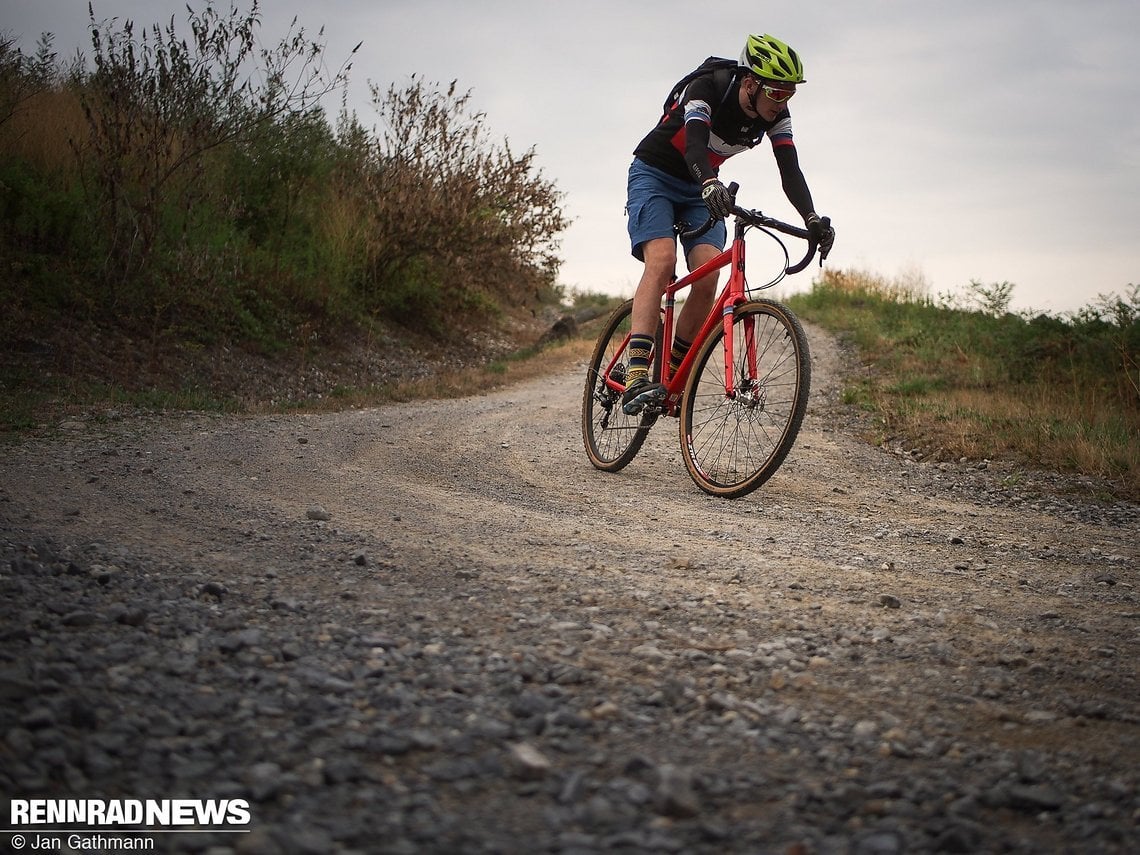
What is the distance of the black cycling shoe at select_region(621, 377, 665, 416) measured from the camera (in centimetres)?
A: 550

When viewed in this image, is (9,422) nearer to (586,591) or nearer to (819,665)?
(586,591)

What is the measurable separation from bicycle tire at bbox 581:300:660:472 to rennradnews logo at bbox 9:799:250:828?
171 inches

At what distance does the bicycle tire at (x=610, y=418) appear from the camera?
6.03 metres

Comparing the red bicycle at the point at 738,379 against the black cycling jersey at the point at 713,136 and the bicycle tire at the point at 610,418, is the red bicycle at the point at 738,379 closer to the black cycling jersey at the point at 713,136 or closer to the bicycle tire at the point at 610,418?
the bicycle tire at the point at 610,418

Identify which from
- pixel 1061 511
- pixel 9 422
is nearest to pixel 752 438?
pixel 1061 511

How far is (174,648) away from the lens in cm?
223

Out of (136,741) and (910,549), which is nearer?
(136,741)

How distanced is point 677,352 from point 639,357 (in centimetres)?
26

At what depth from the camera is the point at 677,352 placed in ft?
18.7

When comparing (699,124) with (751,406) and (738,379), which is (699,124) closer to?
(738,379)

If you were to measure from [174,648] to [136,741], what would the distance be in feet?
1.67

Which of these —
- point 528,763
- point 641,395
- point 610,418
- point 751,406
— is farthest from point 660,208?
point 528,763

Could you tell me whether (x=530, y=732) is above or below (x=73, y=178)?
below

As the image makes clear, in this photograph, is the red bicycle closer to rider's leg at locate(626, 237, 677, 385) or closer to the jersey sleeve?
rider's leg at locate(626, 237, 677, 385)
